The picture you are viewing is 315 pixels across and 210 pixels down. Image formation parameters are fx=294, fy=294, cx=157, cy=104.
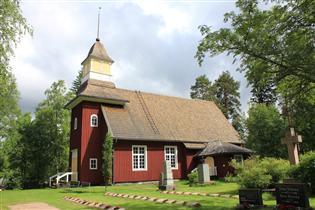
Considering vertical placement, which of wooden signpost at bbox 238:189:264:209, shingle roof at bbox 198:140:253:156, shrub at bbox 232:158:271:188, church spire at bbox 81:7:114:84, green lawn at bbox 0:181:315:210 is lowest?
green lawn at bbox 0:181:315:210

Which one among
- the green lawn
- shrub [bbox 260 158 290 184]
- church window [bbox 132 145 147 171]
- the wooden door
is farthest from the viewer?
the wooden door

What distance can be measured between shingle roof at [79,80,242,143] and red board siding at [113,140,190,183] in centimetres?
83

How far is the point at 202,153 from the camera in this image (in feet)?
87.0

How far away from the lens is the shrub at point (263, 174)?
1280 cm

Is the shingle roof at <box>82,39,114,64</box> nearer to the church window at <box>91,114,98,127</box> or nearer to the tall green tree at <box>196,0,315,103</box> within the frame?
the church window at <box>91,114,98,127</box>

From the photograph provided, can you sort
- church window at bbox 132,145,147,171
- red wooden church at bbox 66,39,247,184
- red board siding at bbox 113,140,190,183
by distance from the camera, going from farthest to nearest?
1. church window at bbox 132,145,147,171
2. red wooden church at bbox 66,39,247,184
3. red board siding at bbox 113,140,190,183

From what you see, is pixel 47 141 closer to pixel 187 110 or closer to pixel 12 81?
pixel 187 110

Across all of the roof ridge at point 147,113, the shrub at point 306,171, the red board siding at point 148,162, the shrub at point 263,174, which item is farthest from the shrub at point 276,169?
the roof ridge at point 147,113

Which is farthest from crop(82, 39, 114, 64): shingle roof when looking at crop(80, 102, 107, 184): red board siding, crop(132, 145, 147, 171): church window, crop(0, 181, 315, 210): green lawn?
crop(0, 181, 315, 210): green lawn

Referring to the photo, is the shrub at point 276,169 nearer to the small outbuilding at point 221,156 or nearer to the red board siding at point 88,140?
the small outbuilding at point 221,156

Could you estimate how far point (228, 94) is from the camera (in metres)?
54.1

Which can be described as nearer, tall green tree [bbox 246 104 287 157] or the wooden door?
the wooden door

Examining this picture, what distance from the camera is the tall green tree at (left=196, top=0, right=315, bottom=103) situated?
9.55 m

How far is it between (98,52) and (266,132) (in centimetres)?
1979
